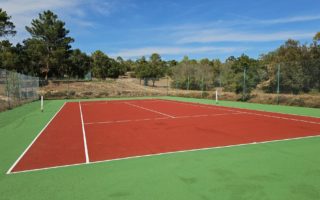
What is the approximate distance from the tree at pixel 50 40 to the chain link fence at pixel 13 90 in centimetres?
2484

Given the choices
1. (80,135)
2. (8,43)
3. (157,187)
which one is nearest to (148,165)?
(157,187)

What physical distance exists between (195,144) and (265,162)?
219 cm

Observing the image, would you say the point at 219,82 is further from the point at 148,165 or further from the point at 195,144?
the point at 148,165

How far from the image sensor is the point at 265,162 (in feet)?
19.4

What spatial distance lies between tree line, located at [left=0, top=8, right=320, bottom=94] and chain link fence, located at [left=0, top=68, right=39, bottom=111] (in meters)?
17.1

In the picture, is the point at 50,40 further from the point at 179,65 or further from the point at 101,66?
the point at 179,65

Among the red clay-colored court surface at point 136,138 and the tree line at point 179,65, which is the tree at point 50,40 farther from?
the red clay-colored court surface at point 136,138

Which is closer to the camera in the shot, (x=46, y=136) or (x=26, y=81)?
(x=46, y=136)

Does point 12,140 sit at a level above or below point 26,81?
below

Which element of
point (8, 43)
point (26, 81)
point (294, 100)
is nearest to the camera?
point (294, 100)

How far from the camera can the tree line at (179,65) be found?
20062mm

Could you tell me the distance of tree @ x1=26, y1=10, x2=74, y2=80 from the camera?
50.5m

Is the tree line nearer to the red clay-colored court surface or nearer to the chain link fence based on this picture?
the red clay-colored court surface

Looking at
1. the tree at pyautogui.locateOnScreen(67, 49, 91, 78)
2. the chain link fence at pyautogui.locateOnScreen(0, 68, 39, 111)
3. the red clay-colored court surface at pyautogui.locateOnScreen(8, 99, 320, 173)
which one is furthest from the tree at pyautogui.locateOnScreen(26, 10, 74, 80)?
the red clay-colored court surface at pyautogui.locateOnScreen(8, 99, 320, 173)
